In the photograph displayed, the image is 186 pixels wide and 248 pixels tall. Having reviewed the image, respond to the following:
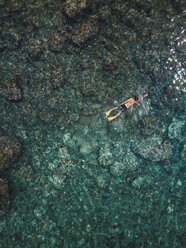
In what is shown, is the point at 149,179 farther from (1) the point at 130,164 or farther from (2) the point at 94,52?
(2) the point at 94,52

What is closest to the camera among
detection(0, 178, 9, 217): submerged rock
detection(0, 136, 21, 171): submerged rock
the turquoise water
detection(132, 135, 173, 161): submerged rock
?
detection(0, 178, 9, 217): submerged rock

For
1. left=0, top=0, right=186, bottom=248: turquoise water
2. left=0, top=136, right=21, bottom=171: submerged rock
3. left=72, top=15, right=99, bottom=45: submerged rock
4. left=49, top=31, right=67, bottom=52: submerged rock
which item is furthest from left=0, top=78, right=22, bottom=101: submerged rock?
left=72, top=15, right=99, bottom=45: submerged rock

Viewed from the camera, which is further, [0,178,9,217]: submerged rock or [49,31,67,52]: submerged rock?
[49,31,67,52]: submerged rock

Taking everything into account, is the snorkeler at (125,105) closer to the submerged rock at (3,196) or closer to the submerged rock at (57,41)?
the submerged rock at (57,41)

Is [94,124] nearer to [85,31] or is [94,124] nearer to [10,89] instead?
[10,89]

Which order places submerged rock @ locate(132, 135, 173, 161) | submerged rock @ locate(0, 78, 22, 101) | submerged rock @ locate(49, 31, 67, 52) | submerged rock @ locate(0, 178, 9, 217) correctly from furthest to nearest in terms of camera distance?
submerged rock @ locate(49, 31, 67, 52)
submerged rock @ locate(132, 135, 173, 161)
submerged rock @ locate(0, 78, 22, 101)
submerged rock @ locate(0, 178, 9, 217)

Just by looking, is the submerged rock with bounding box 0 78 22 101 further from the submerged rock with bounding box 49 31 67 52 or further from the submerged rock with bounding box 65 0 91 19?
the submerged rock with bounding box 65 0 91 19

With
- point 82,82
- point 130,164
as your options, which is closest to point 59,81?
point 82,82
